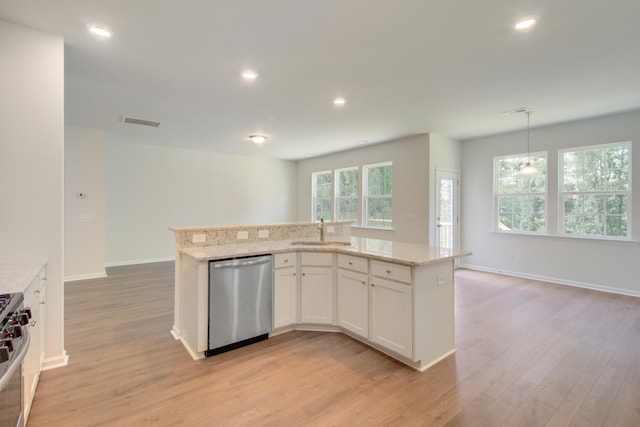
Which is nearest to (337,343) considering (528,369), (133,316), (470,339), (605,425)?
(470,339)

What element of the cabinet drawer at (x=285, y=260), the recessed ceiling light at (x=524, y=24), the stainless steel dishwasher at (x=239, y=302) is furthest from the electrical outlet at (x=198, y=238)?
the recessed ceiling light at (x=524, y=24)

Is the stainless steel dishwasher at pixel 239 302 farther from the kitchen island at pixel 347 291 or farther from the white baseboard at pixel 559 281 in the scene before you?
the white baseboard at pixel 559 281

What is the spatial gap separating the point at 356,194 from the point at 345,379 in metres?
5.41

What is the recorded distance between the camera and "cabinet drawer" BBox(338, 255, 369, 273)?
284 centimetres

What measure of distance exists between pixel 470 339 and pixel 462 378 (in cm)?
80

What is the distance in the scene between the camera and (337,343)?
9.77 ft

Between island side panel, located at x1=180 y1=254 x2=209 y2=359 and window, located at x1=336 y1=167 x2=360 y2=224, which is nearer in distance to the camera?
island side panel, located at x1=180 y1=254 x2=209 y2=359

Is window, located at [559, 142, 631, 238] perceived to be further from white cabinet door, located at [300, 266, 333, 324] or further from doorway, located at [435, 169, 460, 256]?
white cabinet door, located at [300, 266, 333, 324]

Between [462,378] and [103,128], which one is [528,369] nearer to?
[462,378]

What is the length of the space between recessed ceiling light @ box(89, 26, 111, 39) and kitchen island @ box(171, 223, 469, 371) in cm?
170

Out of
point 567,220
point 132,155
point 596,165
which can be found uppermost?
point 132,155

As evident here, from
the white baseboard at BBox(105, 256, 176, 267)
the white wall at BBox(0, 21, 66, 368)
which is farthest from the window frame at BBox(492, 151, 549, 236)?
the white baseboard at BBox(105, 256, 176, 267)

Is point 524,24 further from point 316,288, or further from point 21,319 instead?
point 21,319

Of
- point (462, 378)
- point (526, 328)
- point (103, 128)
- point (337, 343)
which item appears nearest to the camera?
point (462, 378)
